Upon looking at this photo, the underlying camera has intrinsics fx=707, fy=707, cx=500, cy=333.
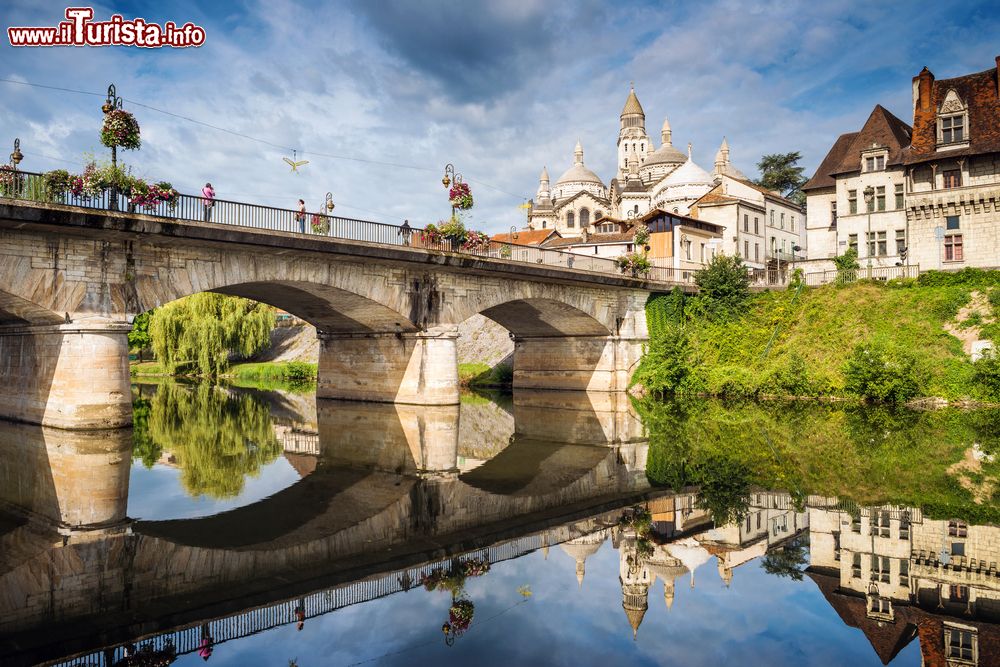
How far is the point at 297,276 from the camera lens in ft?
78.9

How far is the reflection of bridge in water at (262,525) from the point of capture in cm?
760

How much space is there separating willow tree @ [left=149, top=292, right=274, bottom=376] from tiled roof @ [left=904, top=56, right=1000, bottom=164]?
38.9 m

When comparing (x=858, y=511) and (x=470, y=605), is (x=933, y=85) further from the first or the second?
(x=470, y=605)

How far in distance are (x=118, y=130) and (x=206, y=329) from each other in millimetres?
24251

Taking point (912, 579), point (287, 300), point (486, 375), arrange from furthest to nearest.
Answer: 1. point (486, 375)
2. point (287, 300)
3. point (912, 579)

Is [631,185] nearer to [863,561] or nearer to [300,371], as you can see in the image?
[300,371]

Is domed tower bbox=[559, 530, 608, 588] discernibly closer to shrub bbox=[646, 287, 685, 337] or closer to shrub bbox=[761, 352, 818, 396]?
shrub bbox=[761, 352, 818, 396]

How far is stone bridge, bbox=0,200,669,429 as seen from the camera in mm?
19094

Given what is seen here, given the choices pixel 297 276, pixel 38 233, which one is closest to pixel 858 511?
pixel 297 276

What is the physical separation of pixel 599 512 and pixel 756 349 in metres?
26.1

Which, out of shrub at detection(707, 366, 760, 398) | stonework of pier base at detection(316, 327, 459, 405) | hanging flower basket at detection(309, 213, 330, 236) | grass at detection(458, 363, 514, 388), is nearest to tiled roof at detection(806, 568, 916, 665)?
hanging flower basket at detection(309, 213, 330, 236)

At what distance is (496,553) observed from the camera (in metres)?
9.61

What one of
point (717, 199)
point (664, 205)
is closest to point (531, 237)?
point (664, 205)

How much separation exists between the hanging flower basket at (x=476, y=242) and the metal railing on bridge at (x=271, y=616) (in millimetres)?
20203
